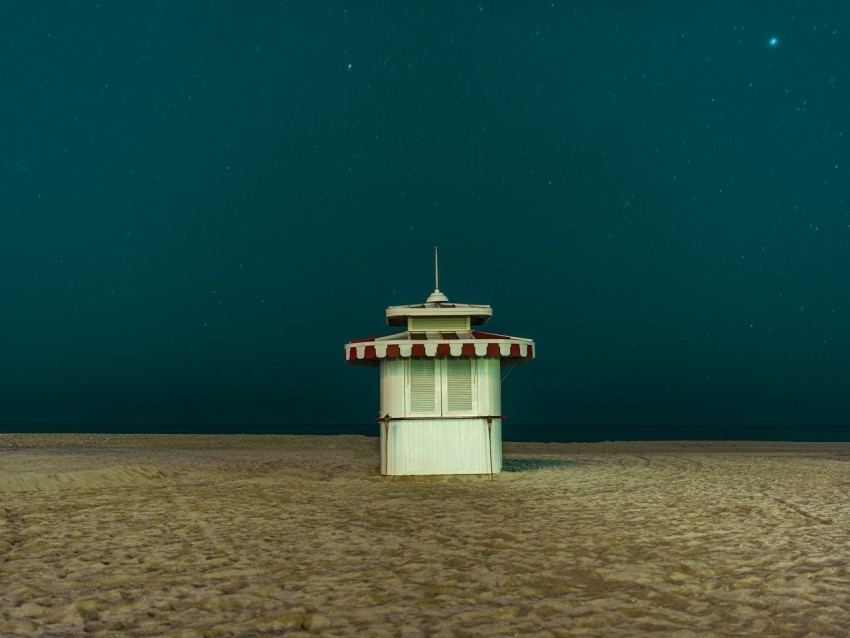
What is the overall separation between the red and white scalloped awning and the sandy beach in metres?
2.55

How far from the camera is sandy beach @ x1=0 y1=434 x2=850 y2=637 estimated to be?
521cm

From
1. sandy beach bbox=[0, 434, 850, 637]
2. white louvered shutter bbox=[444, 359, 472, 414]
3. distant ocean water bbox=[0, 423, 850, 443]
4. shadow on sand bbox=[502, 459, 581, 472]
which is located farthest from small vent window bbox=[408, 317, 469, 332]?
distant ocean water bbox=[0, 423, 850, 443]

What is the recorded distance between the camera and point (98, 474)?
14.1 meters

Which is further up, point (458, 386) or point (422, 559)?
point (458, 386)

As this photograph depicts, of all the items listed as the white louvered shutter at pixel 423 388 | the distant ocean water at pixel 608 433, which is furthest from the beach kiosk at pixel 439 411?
the distant ocean water at pixel 608 433

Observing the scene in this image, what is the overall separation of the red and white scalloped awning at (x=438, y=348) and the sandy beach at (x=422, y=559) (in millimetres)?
2550

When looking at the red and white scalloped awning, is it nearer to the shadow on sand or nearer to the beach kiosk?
the beach kiosk

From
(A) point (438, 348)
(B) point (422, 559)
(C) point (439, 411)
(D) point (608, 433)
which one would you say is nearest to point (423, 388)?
(C) point (439, 411)

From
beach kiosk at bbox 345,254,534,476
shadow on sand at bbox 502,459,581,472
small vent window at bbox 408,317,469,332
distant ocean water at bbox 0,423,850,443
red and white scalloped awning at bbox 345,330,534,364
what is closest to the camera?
red and white scalloped awning at bbox 345,330,534,364

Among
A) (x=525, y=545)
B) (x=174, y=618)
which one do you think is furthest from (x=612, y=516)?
(x=174, y=618)

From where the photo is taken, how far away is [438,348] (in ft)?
44.4

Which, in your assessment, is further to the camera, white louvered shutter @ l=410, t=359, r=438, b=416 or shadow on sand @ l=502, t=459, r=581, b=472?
shadow on sand @ l=502, t=459, r=581, b=472

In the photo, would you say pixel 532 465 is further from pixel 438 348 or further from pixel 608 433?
pixel 608 433

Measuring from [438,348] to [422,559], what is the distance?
262 inches
